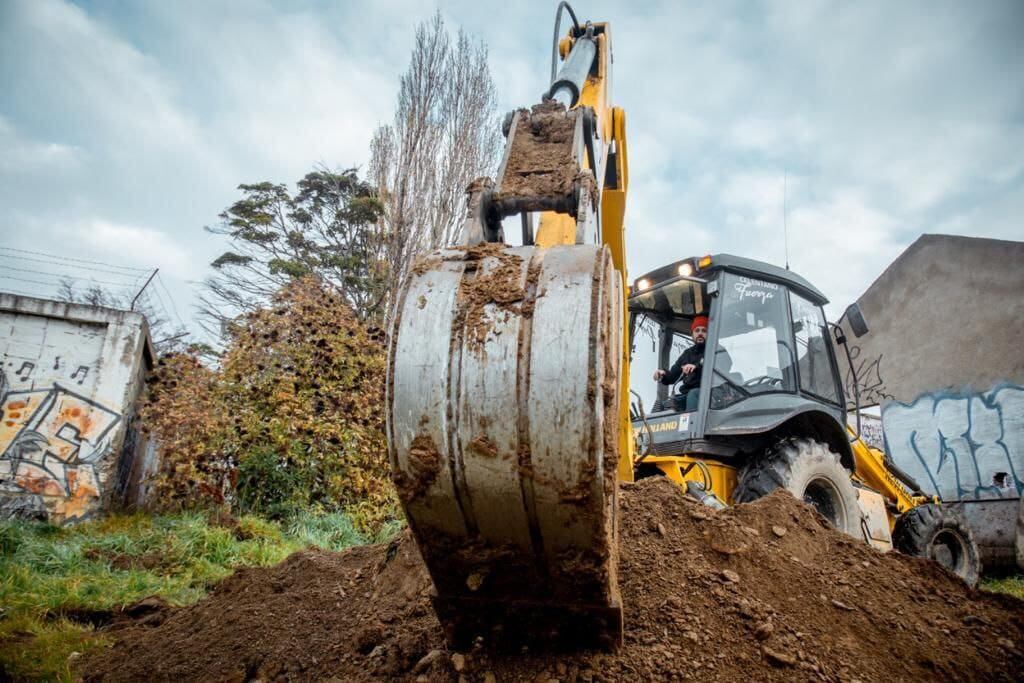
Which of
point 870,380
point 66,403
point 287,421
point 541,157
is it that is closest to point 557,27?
point 541,157

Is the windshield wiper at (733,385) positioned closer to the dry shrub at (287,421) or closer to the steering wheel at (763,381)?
the steering wheel at (763,381)

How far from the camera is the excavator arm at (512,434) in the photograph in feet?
4.98

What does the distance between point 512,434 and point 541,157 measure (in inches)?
47.7

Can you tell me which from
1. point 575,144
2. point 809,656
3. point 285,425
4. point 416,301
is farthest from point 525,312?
point 285,425

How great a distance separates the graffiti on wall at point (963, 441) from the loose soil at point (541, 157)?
1250cm

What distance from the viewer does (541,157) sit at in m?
2.31

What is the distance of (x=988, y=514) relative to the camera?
801 centimetres

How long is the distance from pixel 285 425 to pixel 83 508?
2.48m

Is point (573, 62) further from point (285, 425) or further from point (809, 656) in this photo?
point (285, 425)

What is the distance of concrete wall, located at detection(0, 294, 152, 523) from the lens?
23.2ft

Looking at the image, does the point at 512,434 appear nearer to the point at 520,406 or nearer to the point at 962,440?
the point at 520,406

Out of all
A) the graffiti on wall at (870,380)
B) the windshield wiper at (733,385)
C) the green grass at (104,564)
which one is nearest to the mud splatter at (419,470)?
the green grass at (104,564)

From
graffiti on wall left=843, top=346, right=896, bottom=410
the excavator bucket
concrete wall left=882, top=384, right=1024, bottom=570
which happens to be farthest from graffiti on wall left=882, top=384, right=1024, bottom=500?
the excavator bucket

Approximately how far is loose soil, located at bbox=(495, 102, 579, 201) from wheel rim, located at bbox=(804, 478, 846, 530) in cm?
336
